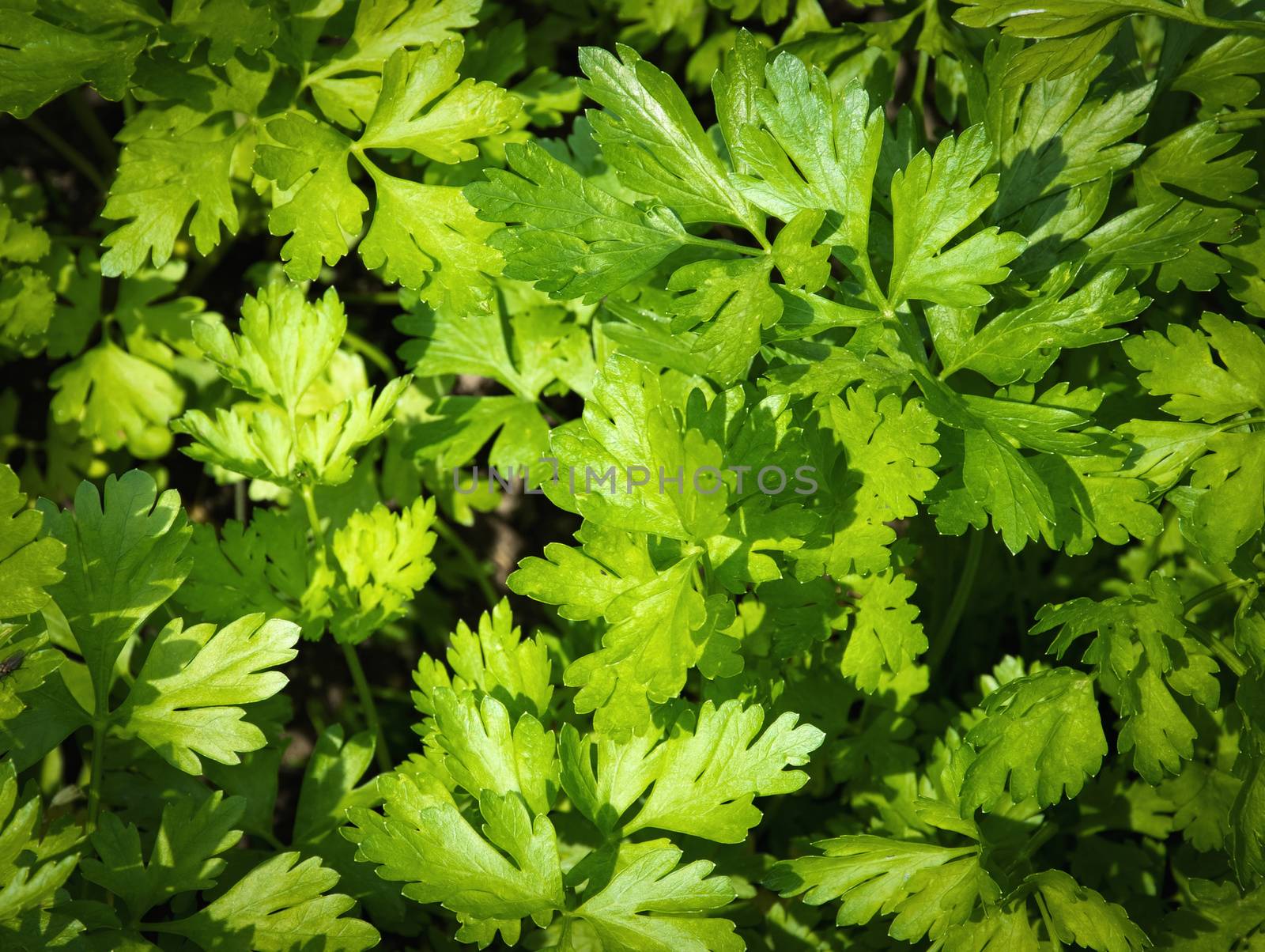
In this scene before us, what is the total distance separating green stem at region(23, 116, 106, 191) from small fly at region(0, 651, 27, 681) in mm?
1363

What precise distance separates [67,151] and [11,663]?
4.75 ft

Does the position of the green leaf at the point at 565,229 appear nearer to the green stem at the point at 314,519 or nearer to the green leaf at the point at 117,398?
the green stem at the point at 314,519

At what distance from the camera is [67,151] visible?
2199mm

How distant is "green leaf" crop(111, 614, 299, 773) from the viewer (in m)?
1.30

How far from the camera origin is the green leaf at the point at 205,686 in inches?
51.1

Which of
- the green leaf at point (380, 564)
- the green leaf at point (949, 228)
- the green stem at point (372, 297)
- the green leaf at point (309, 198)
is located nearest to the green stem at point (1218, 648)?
the green leaf at point (949, 228)

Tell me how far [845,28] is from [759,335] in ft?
2.41

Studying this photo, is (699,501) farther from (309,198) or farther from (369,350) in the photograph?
(369,350)

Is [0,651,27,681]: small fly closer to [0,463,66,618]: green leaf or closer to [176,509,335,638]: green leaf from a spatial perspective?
[0,463,66,618]: green leaf

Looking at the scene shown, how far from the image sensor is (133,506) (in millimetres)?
1357

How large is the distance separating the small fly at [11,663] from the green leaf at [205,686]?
14 cm

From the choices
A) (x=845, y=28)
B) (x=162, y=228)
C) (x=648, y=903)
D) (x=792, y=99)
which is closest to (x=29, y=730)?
(x=162, y=228)

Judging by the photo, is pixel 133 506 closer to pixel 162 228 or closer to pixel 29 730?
pixel 29 730

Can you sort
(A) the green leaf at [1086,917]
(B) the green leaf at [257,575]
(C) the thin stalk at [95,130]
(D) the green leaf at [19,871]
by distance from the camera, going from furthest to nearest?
(C) the thin stalk at [95,130] < (B) the green leaf at [257,575] < (A) the green leaf at [1086,917] < (D) the green leaf at [19,871]
